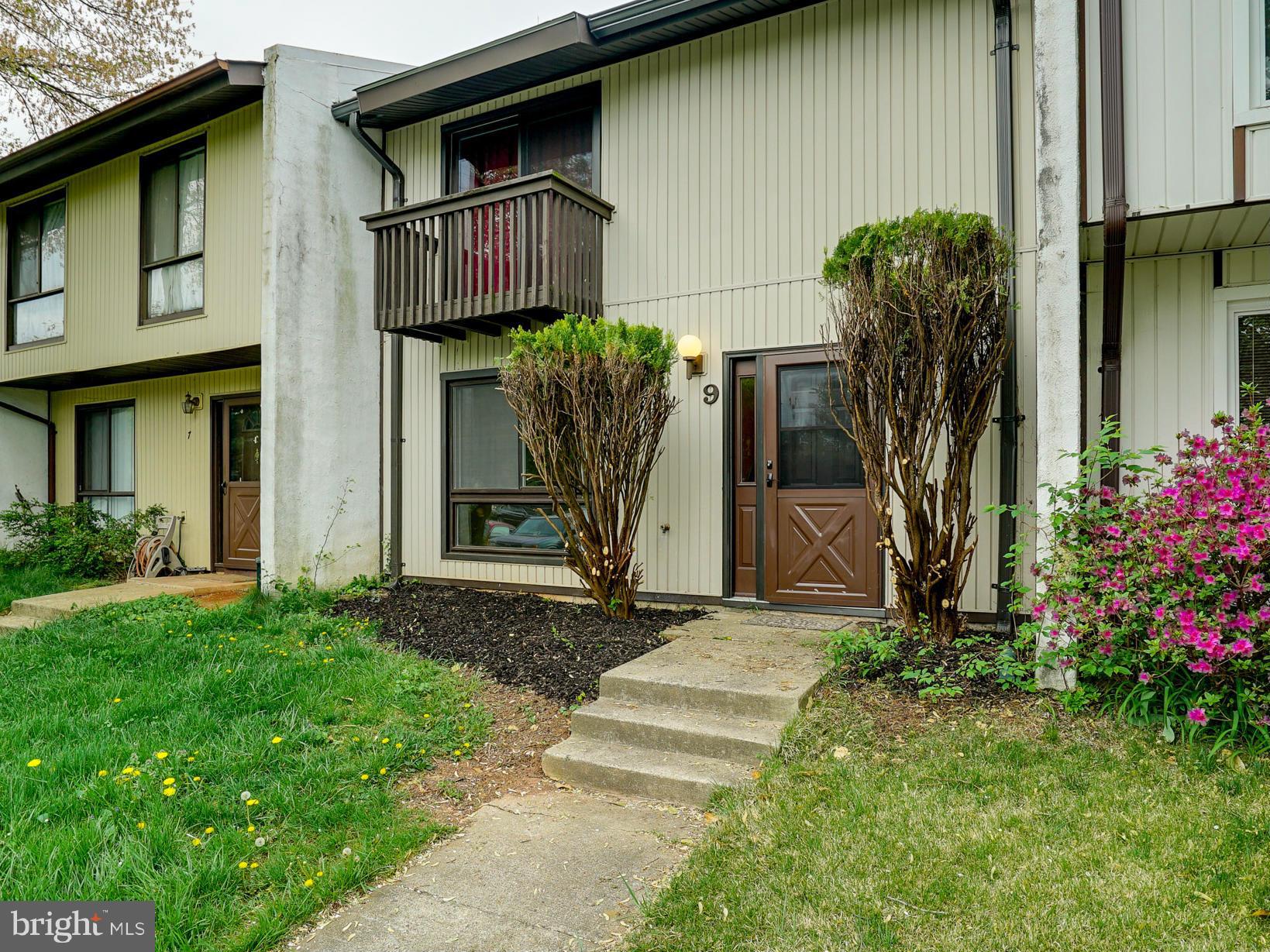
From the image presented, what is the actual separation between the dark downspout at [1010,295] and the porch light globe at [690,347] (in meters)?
2.31

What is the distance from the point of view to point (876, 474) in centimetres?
489

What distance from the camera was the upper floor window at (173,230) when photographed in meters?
8.91

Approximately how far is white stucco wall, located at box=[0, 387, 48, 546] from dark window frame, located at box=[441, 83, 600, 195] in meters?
7.95

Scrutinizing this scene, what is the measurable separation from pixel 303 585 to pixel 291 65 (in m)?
4.94

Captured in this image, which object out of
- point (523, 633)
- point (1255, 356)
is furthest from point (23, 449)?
point (1255, 356)

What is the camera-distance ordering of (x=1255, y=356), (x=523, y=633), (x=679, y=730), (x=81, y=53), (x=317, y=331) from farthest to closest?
1. (x=81, y=53)
2. (x=317, y=331)
3. (x=523, y=633)
4. (x=1255, y=356)
5. (x=679, y=730)

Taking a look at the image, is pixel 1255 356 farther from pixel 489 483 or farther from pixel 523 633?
pixel 489 483

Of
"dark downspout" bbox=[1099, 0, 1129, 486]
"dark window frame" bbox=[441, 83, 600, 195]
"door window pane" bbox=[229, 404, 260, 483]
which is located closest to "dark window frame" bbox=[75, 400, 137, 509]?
"door window pane" bbox=[229, 404, 260, 483]

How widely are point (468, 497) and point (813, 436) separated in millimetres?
3498

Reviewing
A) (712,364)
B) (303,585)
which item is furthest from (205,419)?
(712,364)

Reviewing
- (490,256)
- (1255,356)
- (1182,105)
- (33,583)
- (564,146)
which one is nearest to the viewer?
(1182,105)

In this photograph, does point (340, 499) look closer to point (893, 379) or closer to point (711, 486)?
point (711, 486)

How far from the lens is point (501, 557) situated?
7.63 meters

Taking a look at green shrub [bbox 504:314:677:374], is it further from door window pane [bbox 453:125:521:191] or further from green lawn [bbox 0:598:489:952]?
door window pane [bbox 453:125:521:191]
